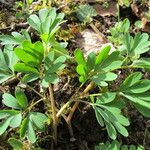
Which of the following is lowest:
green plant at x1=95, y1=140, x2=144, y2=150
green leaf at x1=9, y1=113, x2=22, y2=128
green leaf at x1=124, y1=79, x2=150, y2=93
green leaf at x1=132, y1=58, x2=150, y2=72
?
green plant at x1=95, y1=140, x2=144, y2=150

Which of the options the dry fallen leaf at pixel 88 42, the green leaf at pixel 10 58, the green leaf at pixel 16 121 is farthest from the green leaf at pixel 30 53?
the dry fallen leaf at pixel 88 42

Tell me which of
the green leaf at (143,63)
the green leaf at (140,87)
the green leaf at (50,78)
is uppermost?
the green leaf at (50,78)

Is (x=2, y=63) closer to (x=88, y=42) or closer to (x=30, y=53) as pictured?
(x=30, y=53)

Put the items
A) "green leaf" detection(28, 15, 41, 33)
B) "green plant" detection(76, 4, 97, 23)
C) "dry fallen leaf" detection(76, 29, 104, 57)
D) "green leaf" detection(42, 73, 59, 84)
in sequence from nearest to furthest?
"green leaf" detection(42, 73, 59, 84) < "green leaf" detection(28, 15, 41, 33) < "dry fallen leaf" detection(76, 29, 104, 57) < "green plant" detection(76, 4, 97, 23)

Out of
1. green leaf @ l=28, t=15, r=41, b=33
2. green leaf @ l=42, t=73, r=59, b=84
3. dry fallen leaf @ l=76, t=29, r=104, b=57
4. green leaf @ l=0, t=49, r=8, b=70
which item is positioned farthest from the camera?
dry fallen leaf @ l=76, t=29, r=104, b=57

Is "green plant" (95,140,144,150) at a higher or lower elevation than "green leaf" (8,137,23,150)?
higher

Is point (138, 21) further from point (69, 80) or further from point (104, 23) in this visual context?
point (69, 80)

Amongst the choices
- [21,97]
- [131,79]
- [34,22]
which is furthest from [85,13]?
[21,97]

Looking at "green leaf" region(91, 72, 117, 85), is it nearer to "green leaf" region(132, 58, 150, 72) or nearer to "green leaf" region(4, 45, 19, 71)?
"green leaf" region(132, 58, 150, 72)

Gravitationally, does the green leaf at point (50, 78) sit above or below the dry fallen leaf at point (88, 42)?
above

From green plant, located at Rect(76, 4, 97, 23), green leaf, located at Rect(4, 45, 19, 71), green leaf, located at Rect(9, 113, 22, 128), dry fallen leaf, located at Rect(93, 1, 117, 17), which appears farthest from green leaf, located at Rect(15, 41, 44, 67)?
dry fallen leaf, located at Rect(93, 1, 117, 17)

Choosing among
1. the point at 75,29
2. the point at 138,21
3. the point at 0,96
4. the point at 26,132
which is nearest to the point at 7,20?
the point at 75,29

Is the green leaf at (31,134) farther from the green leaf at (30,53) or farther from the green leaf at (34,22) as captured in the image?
the green leaf at (34,22)
